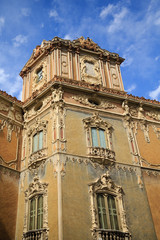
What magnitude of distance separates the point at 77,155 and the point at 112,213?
388 centimetres

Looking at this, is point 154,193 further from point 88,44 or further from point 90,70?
point 88,44

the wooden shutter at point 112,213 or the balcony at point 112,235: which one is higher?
the wooden shutter at point 112,213

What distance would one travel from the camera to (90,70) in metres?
22.7

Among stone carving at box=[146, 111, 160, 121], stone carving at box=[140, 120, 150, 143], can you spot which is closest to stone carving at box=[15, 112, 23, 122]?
stone carving at box=[140, 120, 150, 143]

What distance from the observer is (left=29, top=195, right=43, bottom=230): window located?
14.6 metres

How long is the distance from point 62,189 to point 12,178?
4.45 m

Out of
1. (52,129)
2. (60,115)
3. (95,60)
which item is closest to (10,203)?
(52,129)

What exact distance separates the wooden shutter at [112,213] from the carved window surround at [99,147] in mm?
2325

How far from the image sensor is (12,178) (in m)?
17.2

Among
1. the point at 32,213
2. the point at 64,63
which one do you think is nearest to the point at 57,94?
the point at 64,63

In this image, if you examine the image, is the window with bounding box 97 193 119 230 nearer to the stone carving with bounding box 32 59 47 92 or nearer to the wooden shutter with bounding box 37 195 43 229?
the wooden shutter with bounding box 37 195 43 229

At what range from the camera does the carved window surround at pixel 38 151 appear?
658 inches

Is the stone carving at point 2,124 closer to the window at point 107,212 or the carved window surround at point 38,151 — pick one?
the carved window surround at point 38,151

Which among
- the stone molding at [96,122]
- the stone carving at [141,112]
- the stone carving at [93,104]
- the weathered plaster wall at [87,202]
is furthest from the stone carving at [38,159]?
the stone carving at [141,112]
